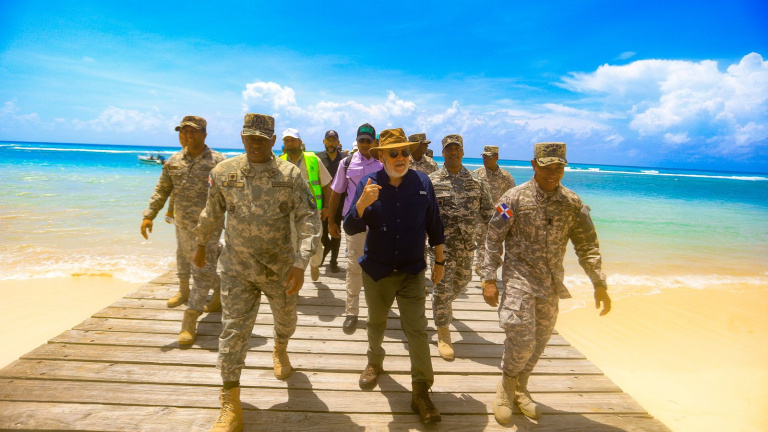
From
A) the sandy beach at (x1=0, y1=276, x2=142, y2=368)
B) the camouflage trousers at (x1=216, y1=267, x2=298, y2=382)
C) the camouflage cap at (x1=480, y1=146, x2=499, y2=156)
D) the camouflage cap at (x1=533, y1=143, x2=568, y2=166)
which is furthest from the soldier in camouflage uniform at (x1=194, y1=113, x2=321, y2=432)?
the camouflage cap at (x1=480, y1=146, x2=499, y2=156)

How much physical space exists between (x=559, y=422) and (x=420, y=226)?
2.07 metres

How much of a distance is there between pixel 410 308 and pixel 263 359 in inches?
72.3

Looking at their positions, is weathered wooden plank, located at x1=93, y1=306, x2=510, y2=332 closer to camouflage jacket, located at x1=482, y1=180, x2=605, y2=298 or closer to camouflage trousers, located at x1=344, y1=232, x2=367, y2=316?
camouflage trousers, located at x1=344, y1=232, x2=367, y2=316

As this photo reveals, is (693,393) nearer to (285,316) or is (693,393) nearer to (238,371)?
(285,316)

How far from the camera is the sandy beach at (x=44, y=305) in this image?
15.7 ft

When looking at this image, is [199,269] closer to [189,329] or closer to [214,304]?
[189,329]

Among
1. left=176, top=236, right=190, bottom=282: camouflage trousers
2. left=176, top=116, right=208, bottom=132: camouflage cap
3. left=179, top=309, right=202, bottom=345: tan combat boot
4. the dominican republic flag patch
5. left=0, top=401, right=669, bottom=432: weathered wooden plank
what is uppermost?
left=176, top=116, right=208, bottom=132: camouflage cap

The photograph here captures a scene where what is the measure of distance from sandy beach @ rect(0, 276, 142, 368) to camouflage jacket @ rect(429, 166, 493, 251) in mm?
5601

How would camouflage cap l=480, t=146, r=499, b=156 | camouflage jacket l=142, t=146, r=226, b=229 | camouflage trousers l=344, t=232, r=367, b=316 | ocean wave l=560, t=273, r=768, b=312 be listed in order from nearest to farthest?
camouflage jacket l=142, t=146, r=226, b=229, camouflage trousers l=344, t=232, r=367, b=316, camouflage cap l=480, t=146, r=499, b=156, ocean wave l=560, t=273, r=768, b=312

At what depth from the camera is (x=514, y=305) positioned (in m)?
2.86

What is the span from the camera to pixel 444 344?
13.1ft

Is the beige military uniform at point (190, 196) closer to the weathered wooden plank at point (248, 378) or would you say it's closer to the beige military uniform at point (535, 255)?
the weathered wooden plank at point (248, 378)

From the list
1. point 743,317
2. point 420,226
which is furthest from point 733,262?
point 420,226

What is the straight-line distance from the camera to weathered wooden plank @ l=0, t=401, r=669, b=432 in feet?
8.84
